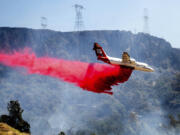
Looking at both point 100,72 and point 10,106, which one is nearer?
point 100,72

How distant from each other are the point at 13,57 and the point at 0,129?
24.5 m

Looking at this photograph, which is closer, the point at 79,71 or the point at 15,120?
the point at 79,71

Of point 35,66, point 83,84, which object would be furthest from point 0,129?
point 83,84

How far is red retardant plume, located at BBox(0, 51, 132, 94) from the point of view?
79500 mm

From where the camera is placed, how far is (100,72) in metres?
85.4

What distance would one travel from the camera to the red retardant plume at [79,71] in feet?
261

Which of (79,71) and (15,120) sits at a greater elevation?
(79,71)

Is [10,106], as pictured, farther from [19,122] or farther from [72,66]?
[72,66]

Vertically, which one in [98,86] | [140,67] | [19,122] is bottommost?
[19,122]

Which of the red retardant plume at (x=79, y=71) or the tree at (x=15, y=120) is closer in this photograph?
the red retardant plume at (x=79, y=71)

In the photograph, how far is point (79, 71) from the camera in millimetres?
89750

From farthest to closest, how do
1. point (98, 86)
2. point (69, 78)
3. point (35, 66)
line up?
1. point (35, 66)
2. point (69, 78)
3. point (98, 86)

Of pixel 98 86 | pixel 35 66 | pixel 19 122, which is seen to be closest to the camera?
pixel 98 86

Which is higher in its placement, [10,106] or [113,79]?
[113,79]
